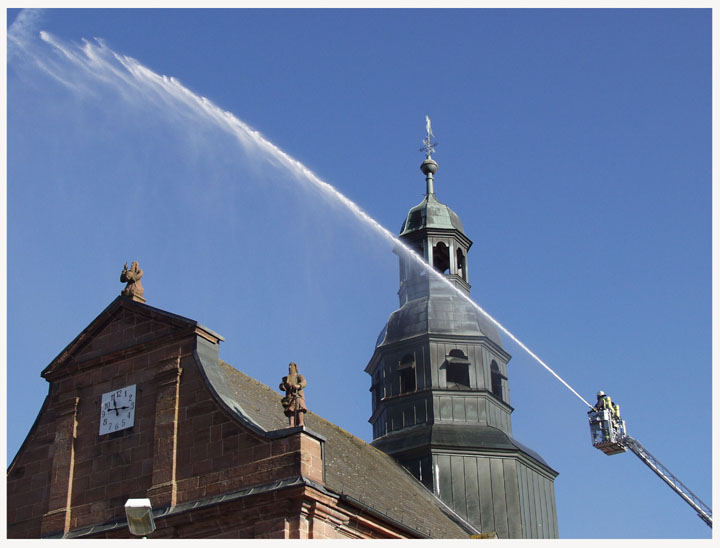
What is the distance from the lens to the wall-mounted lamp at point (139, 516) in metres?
19.0

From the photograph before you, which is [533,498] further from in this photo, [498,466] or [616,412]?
[616,412]

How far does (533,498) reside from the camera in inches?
1561

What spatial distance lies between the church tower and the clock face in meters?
12.8

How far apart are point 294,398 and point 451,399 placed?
569 inches

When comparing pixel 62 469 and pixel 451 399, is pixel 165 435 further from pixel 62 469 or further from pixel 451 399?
pixel 451 399

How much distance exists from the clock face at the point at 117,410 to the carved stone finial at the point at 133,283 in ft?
9.75

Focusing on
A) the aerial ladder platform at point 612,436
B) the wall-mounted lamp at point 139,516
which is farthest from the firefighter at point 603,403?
the wall-mounted lamp at point 139,516

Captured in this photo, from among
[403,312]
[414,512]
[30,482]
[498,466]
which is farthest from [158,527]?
[403,312]

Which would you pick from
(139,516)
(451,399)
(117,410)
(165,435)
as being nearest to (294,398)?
(165,435)

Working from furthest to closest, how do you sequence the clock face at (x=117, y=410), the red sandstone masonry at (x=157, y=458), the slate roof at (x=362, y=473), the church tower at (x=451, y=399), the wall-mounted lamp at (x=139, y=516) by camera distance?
the church tower at (x=451, y=399) < the slate roof at (x=362, y=473) < the clock face at (x=117, y=410) < the red sandstone masonry at (x=157, y=458) < the wall-mounted lamp at (x=139, y=516)

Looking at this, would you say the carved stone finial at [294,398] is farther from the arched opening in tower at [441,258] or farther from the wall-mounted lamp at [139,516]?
the arched opening in tower at [441,258]

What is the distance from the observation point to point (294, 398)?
27.8 meters
